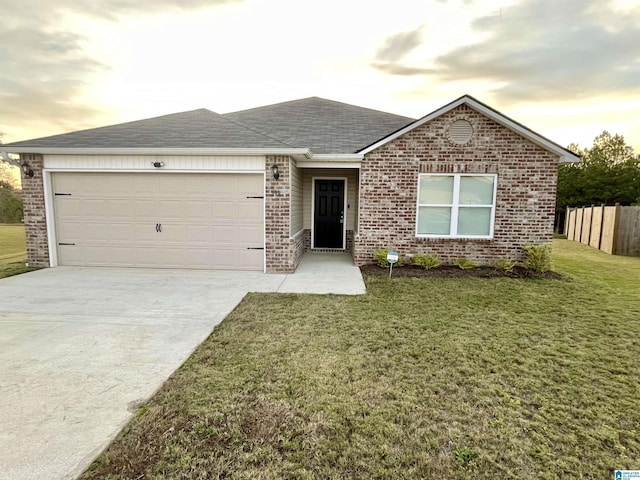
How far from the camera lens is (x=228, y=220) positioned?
7961 mm

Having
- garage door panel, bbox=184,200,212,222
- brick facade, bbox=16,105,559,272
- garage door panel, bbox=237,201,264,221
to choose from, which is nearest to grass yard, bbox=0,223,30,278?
brick facade, bbox=16,105,559,272

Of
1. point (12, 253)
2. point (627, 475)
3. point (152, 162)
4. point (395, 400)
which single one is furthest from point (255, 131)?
point (12, 253)

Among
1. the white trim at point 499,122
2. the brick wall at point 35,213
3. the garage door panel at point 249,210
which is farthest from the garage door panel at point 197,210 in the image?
the white trim at point 499,122

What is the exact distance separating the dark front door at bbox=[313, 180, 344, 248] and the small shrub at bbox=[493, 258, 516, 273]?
4.78 metres

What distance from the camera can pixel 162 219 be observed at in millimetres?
8047

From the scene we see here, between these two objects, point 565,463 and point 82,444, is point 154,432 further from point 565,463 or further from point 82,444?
point 565,463

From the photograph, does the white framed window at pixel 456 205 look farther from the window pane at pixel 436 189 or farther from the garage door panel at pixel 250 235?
the garage door panel at pixel 250 235

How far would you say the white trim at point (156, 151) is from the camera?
734 centimetres

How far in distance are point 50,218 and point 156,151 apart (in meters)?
3.45

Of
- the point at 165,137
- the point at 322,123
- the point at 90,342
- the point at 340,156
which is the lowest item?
the point at 90,342

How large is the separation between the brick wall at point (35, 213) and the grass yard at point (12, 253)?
0.42 metres

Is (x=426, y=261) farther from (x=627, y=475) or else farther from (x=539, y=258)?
(x=627, y=475)

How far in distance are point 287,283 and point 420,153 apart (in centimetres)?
471

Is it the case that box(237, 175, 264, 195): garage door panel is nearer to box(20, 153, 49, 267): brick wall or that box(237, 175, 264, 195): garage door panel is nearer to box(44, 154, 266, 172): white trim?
box(44, 154, 266, 172): white trim
